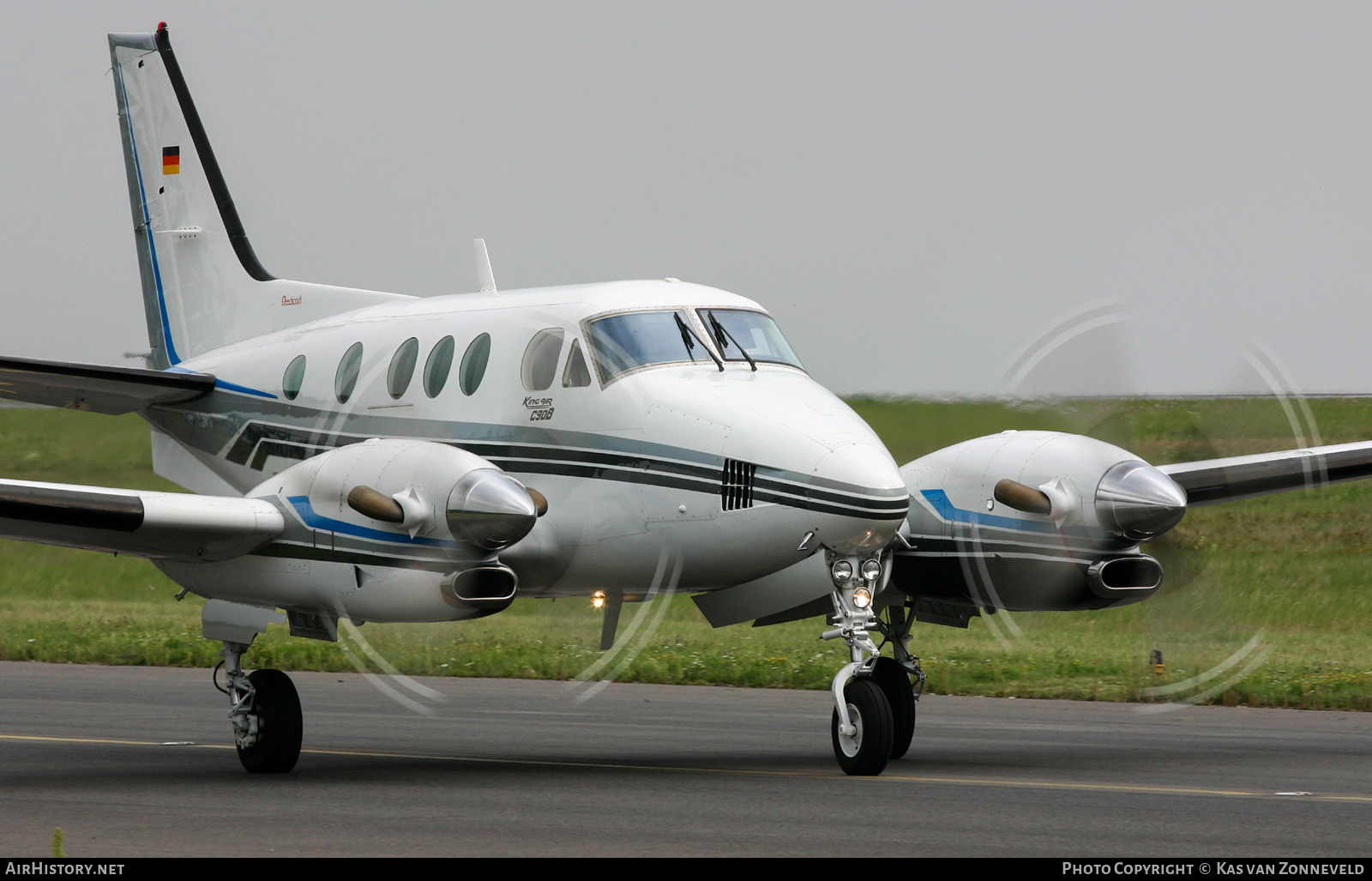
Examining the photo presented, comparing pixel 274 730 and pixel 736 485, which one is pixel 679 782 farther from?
pixel 274 730

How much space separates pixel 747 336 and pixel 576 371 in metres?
1.38

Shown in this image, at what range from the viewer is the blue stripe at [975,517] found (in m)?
12.8

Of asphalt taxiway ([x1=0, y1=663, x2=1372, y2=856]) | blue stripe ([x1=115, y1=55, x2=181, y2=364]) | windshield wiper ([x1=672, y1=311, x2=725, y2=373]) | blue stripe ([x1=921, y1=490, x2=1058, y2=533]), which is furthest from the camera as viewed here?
blue stripe ([x1=115, y1=55, x2=181, y2=364])

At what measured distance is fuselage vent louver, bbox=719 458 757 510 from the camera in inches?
433

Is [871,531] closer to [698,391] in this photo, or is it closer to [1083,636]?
[698,391]

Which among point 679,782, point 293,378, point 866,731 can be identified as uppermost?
point 293,378

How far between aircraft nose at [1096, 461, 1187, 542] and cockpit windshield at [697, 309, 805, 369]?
2.63 m

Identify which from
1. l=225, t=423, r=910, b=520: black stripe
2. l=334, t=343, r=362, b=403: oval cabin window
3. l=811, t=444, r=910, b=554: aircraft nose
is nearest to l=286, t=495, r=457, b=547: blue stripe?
l=225, t=423, r=910, b=520: black stripe

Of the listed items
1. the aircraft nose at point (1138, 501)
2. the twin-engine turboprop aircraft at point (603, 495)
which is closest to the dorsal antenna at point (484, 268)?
the twin-engine turboprop aircraft at point (603, 495)

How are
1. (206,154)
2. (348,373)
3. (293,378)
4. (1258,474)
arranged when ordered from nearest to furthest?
1. (348,373)
2. (1258,474)
3. (293,378)
4. (206,154)

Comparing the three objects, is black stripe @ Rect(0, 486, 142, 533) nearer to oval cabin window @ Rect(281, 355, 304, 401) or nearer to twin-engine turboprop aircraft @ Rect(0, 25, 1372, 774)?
twin-engine turboprop aircraft @ Rect(0, 25, 1372, 774)

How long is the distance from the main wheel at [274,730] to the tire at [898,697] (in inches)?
185

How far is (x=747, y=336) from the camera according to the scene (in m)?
12.4

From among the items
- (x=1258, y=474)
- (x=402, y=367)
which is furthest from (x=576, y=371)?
(x=1258, y=474)
